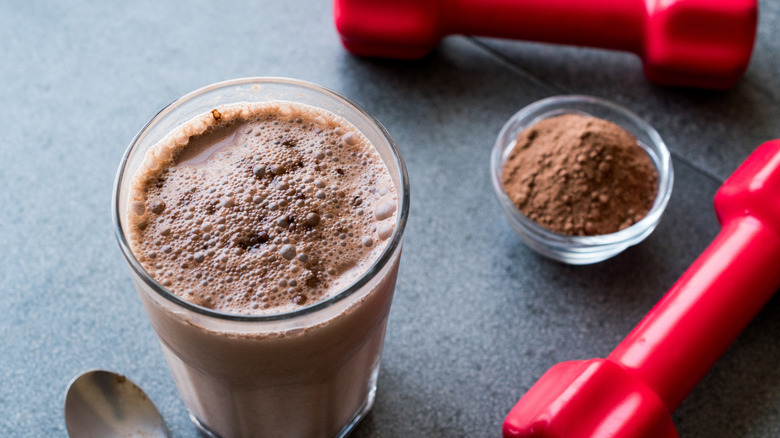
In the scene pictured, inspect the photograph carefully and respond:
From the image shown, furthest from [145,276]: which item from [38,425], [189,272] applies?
[38,425]

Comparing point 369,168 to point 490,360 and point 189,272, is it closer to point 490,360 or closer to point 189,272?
point 189,272

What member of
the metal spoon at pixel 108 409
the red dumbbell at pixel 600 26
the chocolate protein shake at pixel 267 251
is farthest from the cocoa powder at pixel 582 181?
the metal spoon at pixel 108 409

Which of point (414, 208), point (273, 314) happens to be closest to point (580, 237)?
point (414, 208)

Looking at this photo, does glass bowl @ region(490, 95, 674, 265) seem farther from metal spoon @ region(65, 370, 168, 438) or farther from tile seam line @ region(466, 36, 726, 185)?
metal spoon @ region(65, 370, 168, 438)

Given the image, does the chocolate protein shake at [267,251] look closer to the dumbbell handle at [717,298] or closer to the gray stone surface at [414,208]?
the gray stone surface at [414,208]

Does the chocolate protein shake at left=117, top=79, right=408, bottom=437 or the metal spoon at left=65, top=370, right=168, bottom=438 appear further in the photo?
the metal spoon at left=65, top=370, right=168, bottom=438

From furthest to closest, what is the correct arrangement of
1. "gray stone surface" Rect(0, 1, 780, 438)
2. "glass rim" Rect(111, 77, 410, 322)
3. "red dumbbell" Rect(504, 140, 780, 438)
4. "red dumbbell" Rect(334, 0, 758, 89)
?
"red dumbbell" Rect(334, 0, 758, 89)
"gray stone surface" Rect(0, 1, 780, 438)
"red dumbbell" Rect(504, 140, 780, 438)
"glass rim" Rect(111, 77, 410, 322)

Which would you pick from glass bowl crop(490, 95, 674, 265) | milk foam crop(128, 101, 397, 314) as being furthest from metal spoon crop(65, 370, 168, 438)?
glass bowl crop(490, 95, 674, 265)

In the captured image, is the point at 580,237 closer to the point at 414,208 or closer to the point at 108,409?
the point at 414,208
